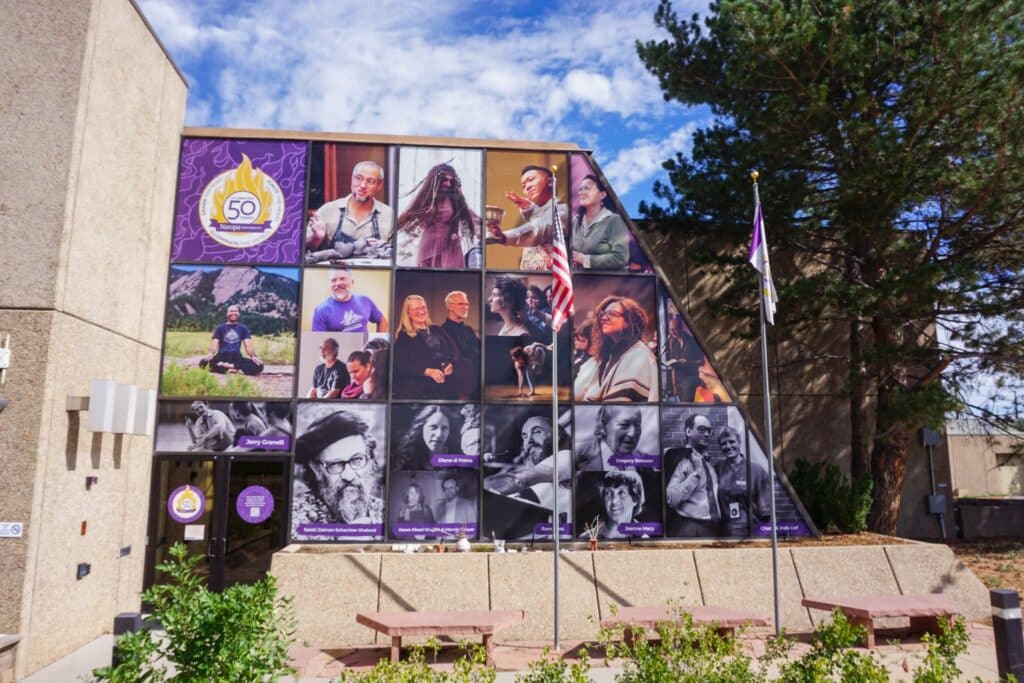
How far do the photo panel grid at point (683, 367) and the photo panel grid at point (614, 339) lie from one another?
204 millimetres

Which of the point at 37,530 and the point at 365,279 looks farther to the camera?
the point at 365,279

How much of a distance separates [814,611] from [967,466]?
30.1 m

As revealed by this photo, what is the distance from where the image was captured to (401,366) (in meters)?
12.0

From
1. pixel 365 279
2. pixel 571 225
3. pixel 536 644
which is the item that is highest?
pixel 571 225

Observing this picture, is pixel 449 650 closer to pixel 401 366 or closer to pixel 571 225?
pixel 401 366

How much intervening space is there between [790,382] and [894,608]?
23.9ft

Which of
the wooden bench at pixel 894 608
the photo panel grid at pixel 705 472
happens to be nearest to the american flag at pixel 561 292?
the photo panel grid at pixel 705 472

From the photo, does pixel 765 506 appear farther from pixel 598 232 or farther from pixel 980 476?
pixel 980 476

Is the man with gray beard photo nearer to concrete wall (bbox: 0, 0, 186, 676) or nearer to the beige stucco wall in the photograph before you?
concrete wall (bbox: 0, 0, 186, 676)

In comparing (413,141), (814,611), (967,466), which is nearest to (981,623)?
(814,611)

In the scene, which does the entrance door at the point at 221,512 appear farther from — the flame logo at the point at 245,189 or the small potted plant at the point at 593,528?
the small potted plant at the point at 593,528

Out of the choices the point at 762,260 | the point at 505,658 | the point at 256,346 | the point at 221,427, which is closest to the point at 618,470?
the point at 505,658

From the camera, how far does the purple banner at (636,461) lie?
474 inches

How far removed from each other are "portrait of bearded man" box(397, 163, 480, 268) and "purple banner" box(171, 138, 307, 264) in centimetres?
198
